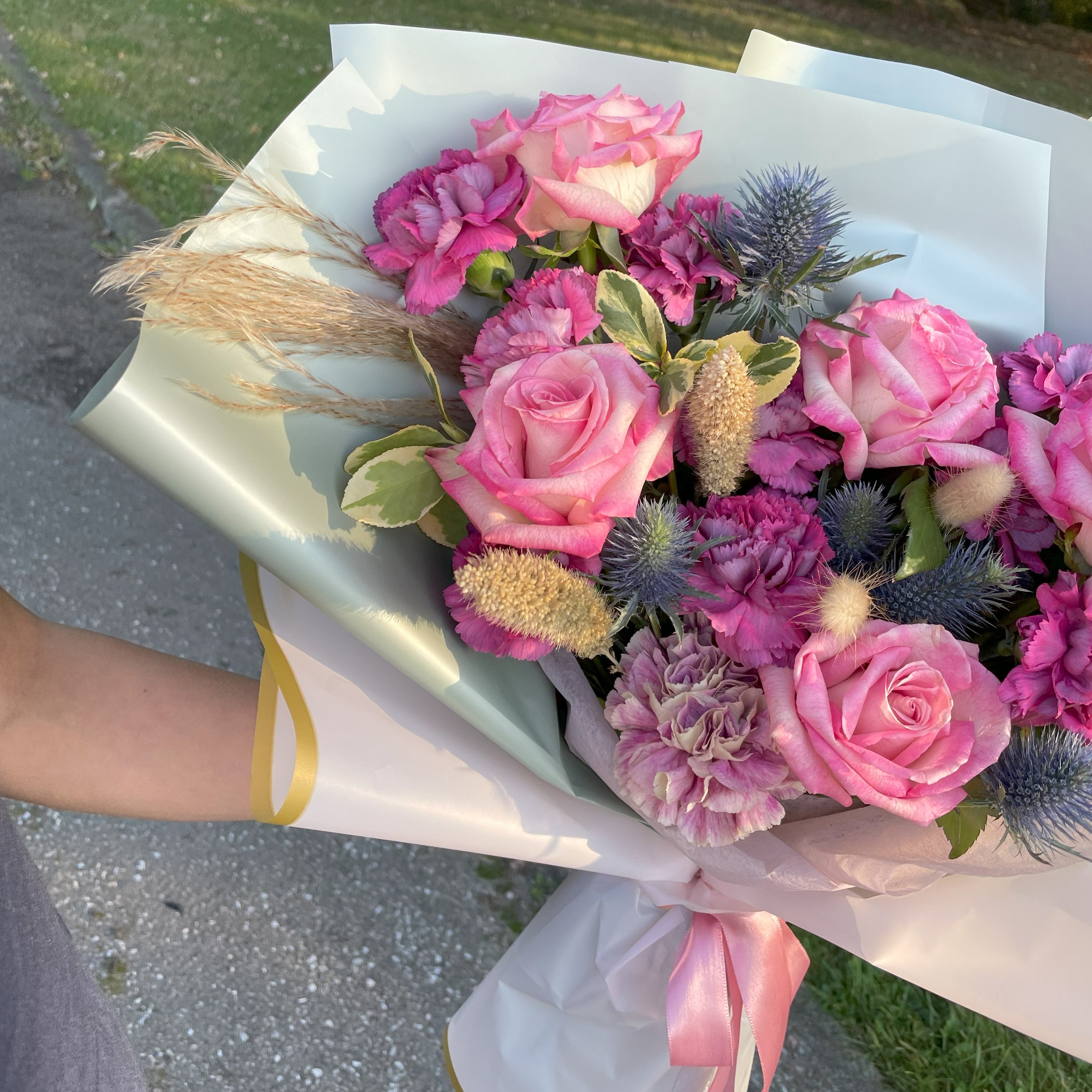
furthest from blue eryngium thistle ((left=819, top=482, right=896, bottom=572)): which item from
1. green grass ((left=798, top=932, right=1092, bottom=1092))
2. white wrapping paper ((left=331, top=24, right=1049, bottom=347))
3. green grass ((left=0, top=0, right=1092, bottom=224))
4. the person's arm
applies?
green grass ((left=0, top=0, right=1092, bottom=224))

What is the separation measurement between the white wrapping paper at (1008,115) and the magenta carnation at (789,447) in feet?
1.03

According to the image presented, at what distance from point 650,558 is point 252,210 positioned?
1.29ft

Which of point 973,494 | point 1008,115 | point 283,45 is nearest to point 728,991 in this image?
point 973,494

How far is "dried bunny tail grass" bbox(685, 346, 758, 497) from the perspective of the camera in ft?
2.00

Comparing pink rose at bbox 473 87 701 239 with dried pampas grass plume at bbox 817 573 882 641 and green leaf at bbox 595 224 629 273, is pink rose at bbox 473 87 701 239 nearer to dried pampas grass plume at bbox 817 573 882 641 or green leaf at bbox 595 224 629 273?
green leaf at bbox 595 224 629 273

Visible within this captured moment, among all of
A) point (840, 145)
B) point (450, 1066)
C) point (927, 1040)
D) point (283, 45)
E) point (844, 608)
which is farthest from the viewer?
point (283, 45)

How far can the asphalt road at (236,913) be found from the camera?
5.31ft

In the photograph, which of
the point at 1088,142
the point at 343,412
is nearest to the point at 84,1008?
the point at 343,412

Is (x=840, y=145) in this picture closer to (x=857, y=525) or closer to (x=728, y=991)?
(x=857, y=525)

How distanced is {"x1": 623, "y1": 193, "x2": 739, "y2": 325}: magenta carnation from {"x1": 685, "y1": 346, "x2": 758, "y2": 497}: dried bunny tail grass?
8cm

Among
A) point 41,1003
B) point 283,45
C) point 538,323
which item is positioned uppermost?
point 538,323

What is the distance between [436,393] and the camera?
2.19 ft

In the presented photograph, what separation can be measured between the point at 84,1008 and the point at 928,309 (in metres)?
1.00

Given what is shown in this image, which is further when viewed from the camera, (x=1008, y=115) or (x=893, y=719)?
(x=1008, y=115)
